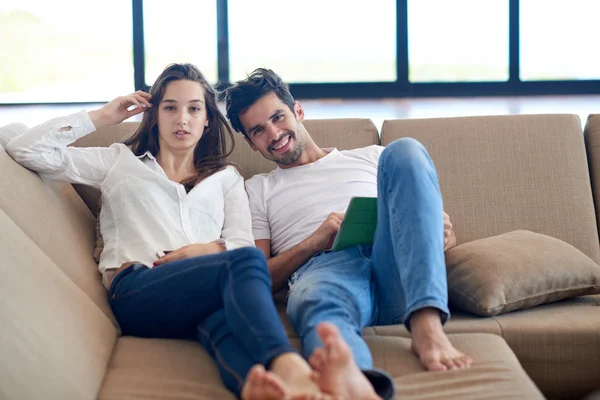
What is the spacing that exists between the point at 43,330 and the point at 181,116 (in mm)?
Result: 852

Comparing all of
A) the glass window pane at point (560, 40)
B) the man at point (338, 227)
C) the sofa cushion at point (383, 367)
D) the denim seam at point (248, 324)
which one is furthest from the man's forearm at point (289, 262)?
the glass window pane at point (560, 40)

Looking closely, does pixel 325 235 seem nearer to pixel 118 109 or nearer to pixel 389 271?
pixel 389 271

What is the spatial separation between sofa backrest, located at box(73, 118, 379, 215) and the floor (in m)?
2.48

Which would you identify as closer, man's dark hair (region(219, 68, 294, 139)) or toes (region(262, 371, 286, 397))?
toes (region(262, 371, 286, 397))

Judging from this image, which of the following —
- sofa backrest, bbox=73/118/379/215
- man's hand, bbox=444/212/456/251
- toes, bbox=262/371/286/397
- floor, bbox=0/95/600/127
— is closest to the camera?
toes, bbox=262/371/286/397

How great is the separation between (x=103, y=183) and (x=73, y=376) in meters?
0.70

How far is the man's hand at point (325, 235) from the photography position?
2.03 m

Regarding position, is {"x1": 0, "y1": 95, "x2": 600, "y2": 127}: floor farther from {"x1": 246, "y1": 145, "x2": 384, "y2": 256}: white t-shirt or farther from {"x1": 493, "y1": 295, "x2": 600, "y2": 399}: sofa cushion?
{"x1": 493, "y1": 295, "x2": 600, "y2": 399}: sofa cushion

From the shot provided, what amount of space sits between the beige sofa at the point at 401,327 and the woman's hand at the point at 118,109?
0.59ft

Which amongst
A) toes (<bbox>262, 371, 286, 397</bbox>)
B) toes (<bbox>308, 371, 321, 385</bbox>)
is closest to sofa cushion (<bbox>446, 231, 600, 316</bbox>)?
toes (<bbox>308, 371, 321, 385</bbox>)

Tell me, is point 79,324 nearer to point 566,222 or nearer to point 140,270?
point 140,270

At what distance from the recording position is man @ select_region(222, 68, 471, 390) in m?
1.61

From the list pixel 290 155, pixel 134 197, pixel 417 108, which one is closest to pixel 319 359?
pixel 134 197

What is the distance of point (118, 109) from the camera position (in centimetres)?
221
